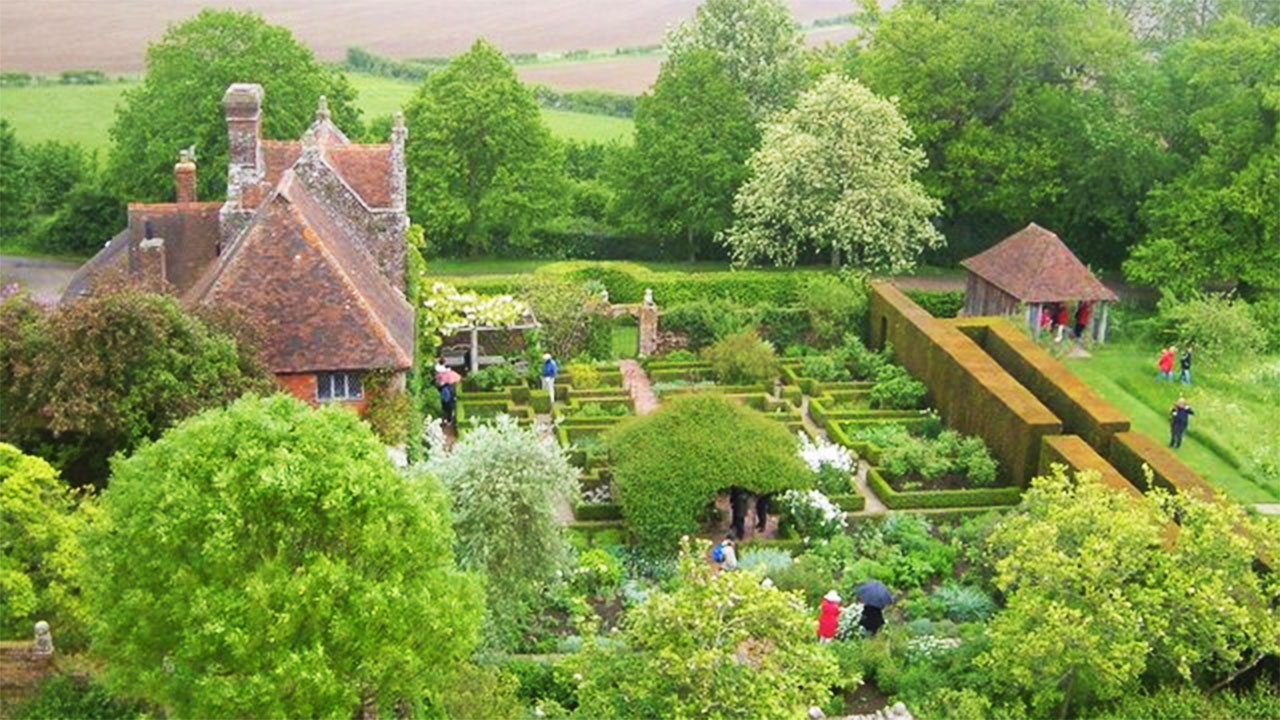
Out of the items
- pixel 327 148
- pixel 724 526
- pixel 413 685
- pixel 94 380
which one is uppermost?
pixel 327 148

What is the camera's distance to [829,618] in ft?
86.0

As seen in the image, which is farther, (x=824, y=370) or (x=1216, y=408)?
(x=824, y=370)

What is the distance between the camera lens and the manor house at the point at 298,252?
96.9ft

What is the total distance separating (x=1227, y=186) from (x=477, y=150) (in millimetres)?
25736

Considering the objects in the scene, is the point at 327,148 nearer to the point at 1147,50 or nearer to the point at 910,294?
the point at 910,294

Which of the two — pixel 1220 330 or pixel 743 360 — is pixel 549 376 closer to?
pixel 743 360

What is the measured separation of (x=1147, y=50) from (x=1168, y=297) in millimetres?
14920

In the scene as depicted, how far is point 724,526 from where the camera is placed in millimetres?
31484

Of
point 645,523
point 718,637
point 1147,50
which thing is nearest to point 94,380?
point 645,523

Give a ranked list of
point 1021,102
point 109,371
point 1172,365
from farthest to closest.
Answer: point 1021,102
point 1172,365
point 109,371

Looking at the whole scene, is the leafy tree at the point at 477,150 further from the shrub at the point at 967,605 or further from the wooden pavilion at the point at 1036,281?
the shrub at the point at 967,605

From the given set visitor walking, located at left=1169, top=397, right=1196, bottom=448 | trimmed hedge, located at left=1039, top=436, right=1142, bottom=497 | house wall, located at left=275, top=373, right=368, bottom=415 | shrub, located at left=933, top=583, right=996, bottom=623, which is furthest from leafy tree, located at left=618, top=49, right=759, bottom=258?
shrub, located at left=933, top=583, right=996, bottom=623

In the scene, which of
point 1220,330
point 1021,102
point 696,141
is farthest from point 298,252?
point 1021,102

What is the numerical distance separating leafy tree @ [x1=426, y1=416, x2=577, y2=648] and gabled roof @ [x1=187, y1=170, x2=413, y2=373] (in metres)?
4.81
